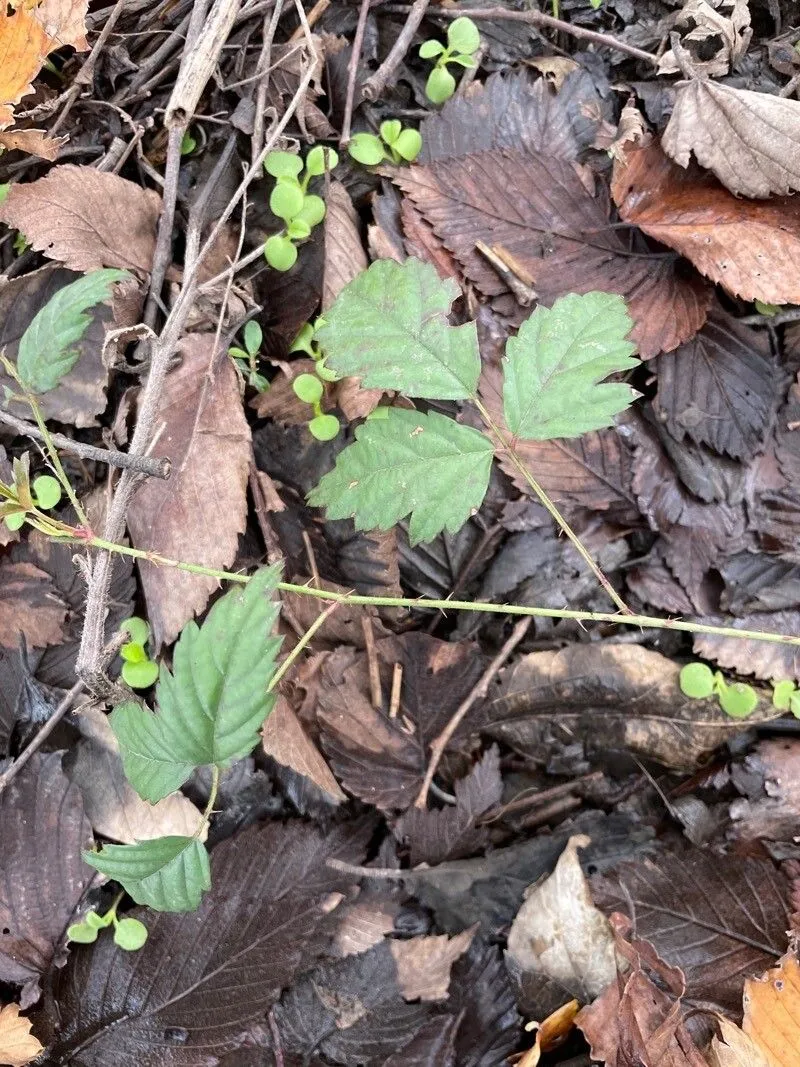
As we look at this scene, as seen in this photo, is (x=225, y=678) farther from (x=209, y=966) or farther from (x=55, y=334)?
(x=209, y=966)

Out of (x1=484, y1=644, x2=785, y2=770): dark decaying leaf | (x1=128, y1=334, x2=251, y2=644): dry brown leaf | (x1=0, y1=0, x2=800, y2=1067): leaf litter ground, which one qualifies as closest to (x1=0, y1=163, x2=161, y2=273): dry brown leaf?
(x1=0, y1=0, x2=800, y2=1067): leaf litter ground

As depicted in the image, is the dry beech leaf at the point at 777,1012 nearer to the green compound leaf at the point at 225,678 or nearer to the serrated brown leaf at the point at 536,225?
the green compound leaf at the point at 225,678

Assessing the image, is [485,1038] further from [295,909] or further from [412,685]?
[412,685]

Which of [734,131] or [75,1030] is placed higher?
[734,131]

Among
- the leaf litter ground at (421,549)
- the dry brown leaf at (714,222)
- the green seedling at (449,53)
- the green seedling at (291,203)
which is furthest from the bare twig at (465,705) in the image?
the green seedling at (449,53)

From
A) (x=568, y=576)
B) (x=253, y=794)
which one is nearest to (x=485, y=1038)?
(x=253, y=794)

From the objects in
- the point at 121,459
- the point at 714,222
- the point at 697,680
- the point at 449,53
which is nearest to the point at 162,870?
the point at 121,459
